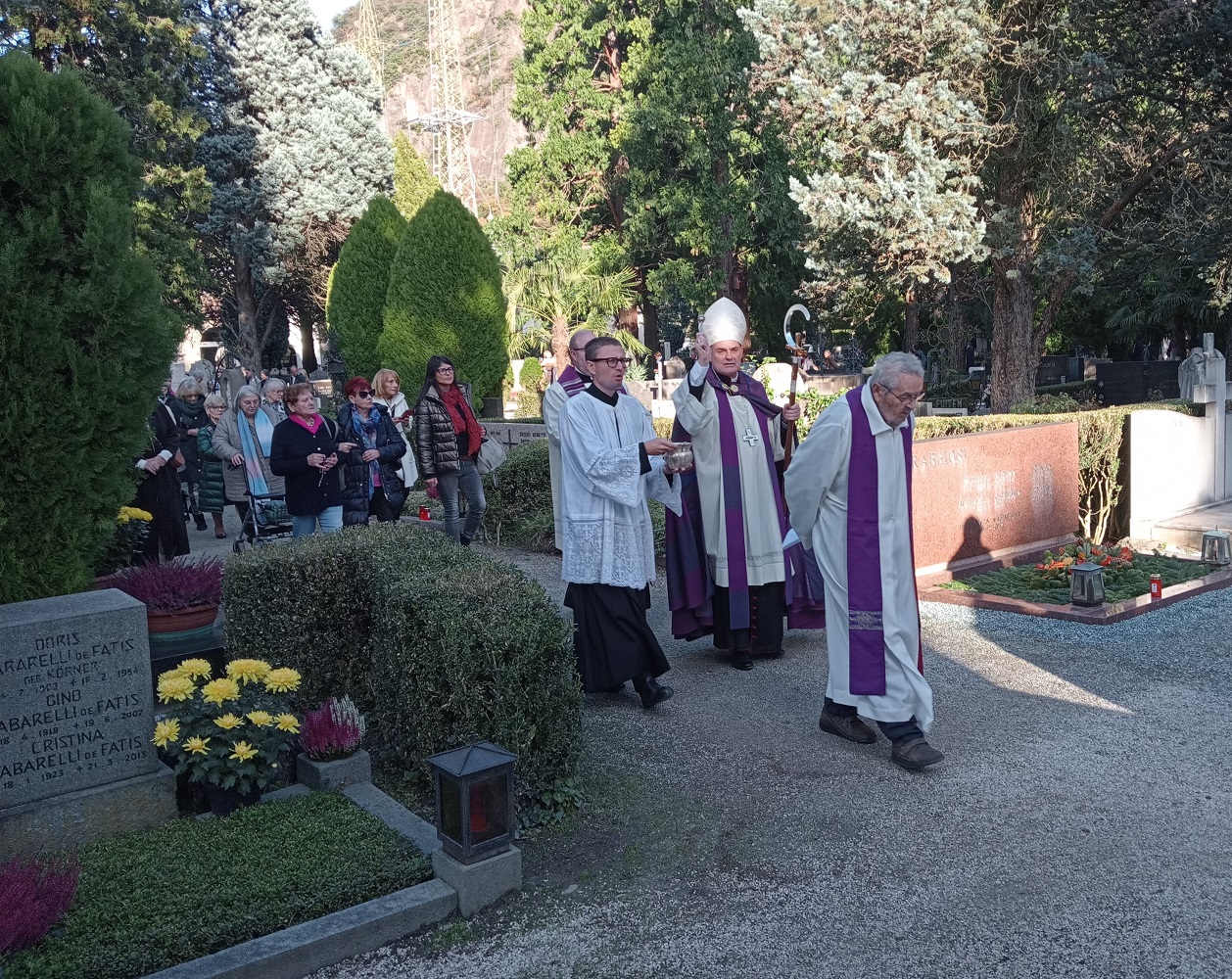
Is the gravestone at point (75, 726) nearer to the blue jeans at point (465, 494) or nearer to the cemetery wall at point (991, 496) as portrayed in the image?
the blue jeans at point (465, 494)

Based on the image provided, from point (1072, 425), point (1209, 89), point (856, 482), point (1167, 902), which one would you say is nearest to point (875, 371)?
point (856, 482)

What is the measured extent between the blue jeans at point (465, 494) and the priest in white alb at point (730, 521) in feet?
11.1

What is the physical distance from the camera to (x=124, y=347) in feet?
15.6

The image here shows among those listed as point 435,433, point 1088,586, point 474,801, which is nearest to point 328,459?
point 435,433

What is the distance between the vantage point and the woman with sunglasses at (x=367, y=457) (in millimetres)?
9125

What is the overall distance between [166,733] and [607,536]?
8.08 feet

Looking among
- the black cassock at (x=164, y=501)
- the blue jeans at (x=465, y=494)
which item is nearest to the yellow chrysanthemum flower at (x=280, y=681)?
the black cassock at (x=164, y=501)

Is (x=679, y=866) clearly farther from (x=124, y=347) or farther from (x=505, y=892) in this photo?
(x=124, y=347)

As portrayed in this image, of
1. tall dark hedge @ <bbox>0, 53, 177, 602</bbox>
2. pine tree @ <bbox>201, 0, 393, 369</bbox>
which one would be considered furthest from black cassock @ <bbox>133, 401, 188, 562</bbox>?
pine tree @ <bbox>201, 0, 393, 369</bbox>

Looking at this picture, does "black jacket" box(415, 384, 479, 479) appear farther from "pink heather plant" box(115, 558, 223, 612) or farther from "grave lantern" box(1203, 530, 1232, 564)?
"grave lantern" box(1203, 530, 1232, 564)

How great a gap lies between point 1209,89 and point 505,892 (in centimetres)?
1826

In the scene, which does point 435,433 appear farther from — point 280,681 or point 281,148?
point 281,148

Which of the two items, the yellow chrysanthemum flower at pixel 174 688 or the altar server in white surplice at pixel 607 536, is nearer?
the yellow chrysanthemum flower at pixel 174 688

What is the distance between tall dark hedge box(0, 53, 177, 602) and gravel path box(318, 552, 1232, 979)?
2.22 metres
